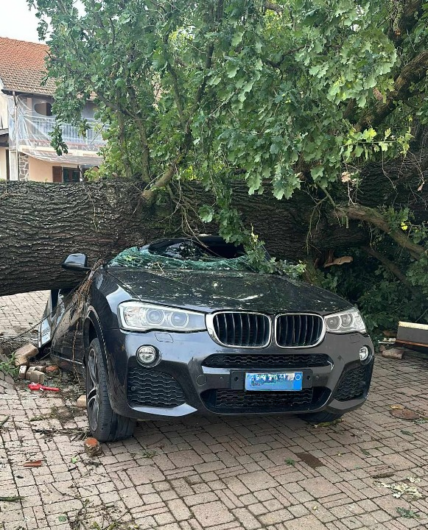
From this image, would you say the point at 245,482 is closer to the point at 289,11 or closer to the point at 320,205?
the point at 320,205

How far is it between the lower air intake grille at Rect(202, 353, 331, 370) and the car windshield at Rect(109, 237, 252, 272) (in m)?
1.21

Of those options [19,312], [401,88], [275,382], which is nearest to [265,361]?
[275,382]

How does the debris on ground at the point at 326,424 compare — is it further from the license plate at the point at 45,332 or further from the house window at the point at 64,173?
the house window at the point at 64,173

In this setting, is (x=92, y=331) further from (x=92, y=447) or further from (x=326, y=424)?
(x=326, y=424)

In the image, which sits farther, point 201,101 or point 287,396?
point 201,101

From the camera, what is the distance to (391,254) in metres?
7.49

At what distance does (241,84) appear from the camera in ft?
15.8

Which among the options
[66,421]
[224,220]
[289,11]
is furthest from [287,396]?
[289,11]

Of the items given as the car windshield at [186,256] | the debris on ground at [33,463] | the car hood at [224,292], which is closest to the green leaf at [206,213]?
the car windshield at [186,256]

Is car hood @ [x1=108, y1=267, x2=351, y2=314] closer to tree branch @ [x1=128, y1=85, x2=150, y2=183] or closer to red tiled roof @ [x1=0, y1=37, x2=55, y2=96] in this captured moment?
tree branch @ [x1=128, y1=85, x2=150, y2=183]

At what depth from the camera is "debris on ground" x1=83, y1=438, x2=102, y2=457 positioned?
348cm

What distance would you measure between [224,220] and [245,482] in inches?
118

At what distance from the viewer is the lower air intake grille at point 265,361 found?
125 inches

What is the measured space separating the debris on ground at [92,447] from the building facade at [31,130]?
1921cm
